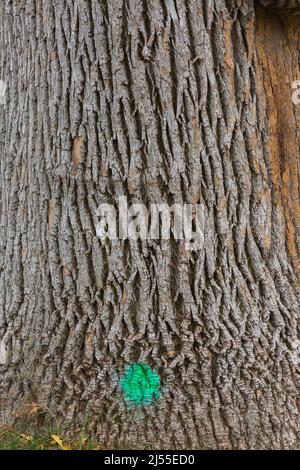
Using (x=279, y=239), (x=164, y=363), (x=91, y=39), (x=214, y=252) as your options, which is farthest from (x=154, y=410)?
(x=91, y=39)

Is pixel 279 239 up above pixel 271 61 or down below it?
below

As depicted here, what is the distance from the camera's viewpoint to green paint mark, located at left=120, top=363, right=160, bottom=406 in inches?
157

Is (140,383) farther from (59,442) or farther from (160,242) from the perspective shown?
(160,242)

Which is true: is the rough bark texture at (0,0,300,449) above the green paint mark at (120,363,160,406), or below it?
above

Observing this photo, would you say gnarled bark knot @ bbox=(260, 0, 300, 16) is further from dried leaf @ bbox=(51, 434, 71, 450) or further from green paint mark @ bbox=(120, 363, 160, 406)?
dried leaf @ bbox=(51, 434, 71, 450)

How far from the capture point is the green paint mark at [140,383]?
4.00 meters

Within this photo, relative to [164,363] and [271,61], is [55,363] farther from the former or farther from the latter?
[271,61]

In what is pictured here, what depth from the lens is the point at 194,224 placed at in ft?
13.3

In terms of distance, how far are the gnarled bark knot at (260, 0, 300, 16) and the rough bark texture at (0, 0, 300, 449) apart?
1cm

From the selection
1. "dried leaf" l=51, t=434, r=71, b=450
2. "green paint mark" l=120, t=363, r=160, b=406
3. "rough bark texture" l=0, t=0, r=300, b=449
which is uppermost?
"rough bark texture" l=0, t=0, r=300, b=449

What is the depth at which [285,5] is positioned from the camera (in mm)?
4223

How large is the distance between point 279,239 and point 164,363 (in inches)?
36.7

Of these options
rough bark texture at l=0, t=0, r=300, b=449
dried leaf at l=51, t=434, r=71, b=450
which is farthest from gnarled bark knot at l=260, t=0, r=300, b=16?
dried leaf at l=51, t=434, r=71, b=450

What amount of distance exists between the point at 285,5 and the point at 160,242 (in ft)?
4.87
